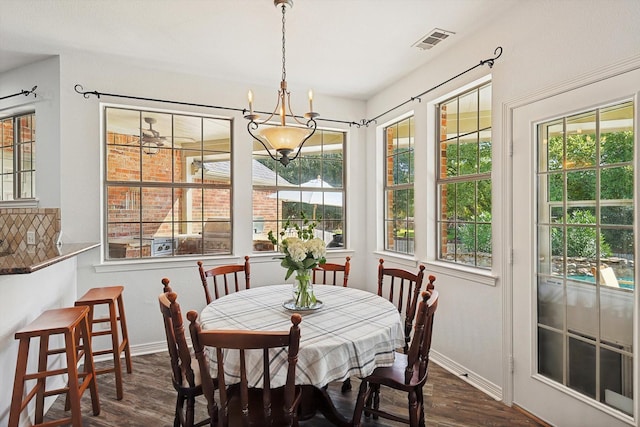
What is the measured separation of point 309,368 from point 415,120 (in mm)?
2677

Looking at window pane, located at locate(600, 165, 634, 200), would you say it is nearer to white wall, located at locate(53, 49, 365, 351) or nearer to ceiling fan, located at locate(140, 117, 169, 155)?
white wall, located at locate(53, 49, 365, 351)

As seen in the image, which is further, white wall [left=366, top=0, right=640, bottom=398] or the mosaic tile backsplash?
the mosaic tile backsplash

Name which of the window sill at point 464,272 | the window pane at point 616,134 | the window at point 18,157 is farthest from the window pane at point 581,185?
the window at point 18,157

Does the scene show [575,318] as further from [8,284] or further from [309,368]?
[8,284]

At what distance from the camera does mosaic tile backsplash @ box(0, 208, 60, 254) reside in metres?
2.67

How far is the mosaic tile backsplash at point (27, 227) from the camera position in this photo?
2.67 meters

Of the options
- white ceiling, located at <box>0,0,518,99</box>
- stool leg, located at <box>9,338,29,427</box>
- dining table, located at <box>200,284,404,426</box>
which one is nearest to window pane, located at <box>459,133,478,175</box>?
white ceiling, located at <box>0,0,518,99</box>

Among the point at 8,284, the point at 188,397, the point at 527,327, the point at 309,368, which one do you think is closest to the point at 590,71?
the point at 527,327

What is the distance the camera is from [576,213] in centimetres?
208

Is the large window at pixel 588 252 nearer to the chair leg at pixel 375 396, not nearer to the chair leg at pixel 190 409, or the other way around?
the chair leg at pixel 375 396

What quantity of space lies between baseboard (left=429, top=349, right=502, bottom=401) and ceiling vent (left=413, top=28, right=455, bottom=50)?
2696mm

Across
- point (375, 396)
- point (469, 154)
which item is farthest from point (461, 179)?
point (375, 396)

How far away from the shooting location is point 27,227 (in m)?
2.69

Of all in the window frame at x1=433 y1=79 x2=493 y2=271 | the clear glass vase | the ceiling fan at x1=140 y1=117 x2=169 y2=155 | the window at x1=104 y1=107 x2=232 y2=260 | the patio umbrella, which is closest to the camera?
the clear glass vase
